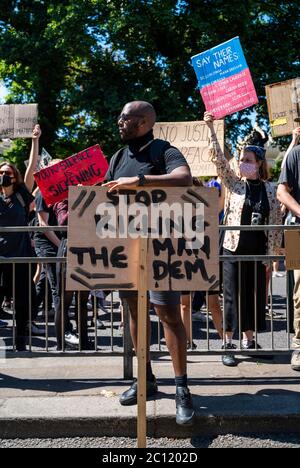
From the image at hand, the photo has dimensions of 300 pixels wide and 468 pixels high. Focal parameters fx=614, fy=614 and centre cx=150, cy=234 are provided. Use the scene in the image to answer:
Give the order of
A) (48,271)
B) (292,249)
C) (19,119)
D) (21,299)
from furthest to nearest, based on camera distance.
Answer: (19,119), (48,271), (21,299), (292,249)

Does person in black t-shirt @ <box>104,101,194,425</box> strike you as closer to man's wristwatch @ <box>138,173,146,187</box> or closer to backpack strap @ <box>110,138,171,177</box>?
backpack strap @ <box>110,138,171,177</box>

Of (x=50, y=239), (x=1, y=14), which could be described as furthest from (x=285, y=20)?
(x=50, y=239)

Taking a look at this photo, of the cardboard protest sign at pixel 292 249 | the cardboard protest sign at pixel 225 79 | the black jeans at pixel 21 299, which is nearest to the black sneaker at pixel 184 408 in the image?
the cardboard protest sign at pixel 292 249

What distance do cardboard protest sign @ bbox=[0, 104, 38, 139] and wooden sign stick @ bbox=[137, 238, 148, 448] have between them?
13.3ft

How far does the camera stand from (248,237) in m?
5.30

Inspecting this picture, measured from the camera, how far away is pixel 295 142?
591 cm

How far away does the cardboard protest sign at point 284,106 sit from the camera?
6.39 m

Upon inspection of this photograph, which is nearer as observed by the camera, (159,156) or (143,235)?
(143,235)

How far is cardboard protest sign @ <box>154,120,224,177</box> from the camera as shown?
281 inches

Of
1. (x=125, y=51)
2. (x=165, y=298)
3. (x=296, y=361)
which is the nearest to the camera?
(x=165, y=298)

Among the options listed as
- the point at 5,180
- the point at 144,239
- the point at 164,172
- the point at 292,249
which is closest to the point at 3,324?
the point at 5,180

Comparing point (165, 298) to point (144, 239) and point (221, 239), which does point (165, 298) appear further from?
point (221, 239)

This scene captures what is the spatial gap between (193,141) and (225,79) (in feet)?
2.90
